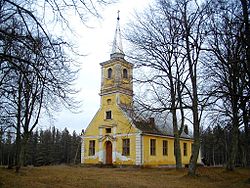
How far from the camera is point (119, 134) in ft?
110

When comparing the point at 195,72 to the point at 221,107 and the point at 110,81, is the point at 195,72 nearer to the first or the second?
the point at 221,107

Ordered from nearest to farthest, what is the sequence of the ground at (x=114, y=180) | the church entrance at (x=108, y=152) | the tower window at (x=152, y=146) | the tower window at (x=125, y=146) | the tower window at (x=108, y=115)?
the ground at (x=114, y=180) → the tower window at (x=125, y=146) → the tower window at (x=152, y=146) → the church entrance at (x=108, y=152) → the tower window at (x=108, y=115)

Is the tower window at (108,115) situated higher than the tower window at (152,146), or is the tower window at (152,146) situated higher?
the tower window at (108,115)

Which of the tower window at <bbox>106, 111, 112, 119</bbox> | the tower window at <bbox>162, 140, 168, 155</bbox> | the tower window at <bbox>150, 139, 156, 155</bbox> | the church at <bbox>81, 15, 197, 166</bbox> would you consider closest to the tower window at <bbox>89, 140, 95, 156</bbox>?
the church at <bbox>81, 15, 197, 166</bbox>

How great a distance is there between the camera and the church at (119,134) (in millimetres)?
31953

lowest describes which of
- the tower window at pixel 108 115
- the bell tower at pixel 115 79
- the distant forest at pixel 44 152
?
the distant forest at pixel 44 152

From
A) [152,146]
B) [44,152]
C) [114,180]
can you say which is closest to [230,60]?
[114,180]

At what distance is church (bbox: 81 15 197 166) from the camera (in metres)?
32.0

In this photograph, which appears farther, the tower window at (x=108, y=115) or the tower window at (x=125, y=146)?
the tower window at (x=108, y=115)

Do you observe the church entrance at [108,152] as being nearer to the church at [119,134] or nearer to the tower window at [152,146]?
the church at [119,134]

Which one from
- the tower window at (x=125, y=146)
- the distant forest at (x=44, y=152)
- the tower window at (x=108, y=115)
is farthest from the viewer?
the distant forest at (x=44, y=152)

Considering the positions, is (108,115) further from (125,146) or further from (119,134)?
(125,146)

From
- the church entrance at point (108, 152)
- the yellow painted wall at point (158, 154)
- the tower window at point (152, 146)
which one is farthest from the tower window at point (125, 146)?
the tower window at point (152, 146)

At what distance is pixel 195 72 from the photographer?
17891mm
